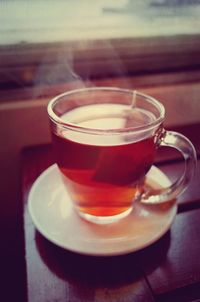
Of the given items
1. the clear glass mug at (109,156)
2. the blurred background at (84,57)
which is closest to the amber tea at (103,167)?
the clear glass mug at (109,156)

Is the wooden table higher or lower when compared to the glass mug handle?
lower

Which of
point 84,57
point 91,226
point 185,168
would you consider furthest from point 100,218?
point 84,57

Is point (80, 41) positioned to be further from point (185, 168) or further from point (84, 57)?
point (185, 168)

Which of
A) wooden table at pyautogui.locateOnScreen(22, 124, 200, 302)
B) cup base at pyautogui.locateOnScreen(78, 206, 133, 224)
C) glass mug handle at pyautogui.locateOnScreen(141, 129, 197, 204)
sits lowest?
wooden table at pyautogui.locateOnScreen(22, 124, 200, 302)

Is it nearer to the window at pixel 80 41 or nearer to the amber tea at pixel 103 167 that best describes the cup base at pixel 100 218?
the amber tea at pixel 103 167

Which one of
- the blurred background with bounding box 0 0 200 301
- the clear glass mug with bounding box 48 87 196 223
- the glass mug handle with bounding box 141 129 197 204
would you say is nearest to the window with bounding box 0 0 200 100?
the blurred background with bounding box 0 0 200 301

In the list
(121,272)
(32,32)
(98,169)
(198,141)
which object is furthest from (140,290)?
(32,32)

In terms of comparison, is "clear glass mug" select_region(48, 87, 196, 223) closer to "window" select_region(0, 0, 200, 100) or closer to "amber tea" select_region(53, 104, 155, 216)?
"amber tea" select_region(53, 104, 155, 216)

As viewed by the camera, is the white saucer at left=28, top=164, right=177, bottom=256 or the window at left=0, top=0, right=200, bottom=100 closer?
the white saucer at left=28, top=164, right=177, bottom=256
